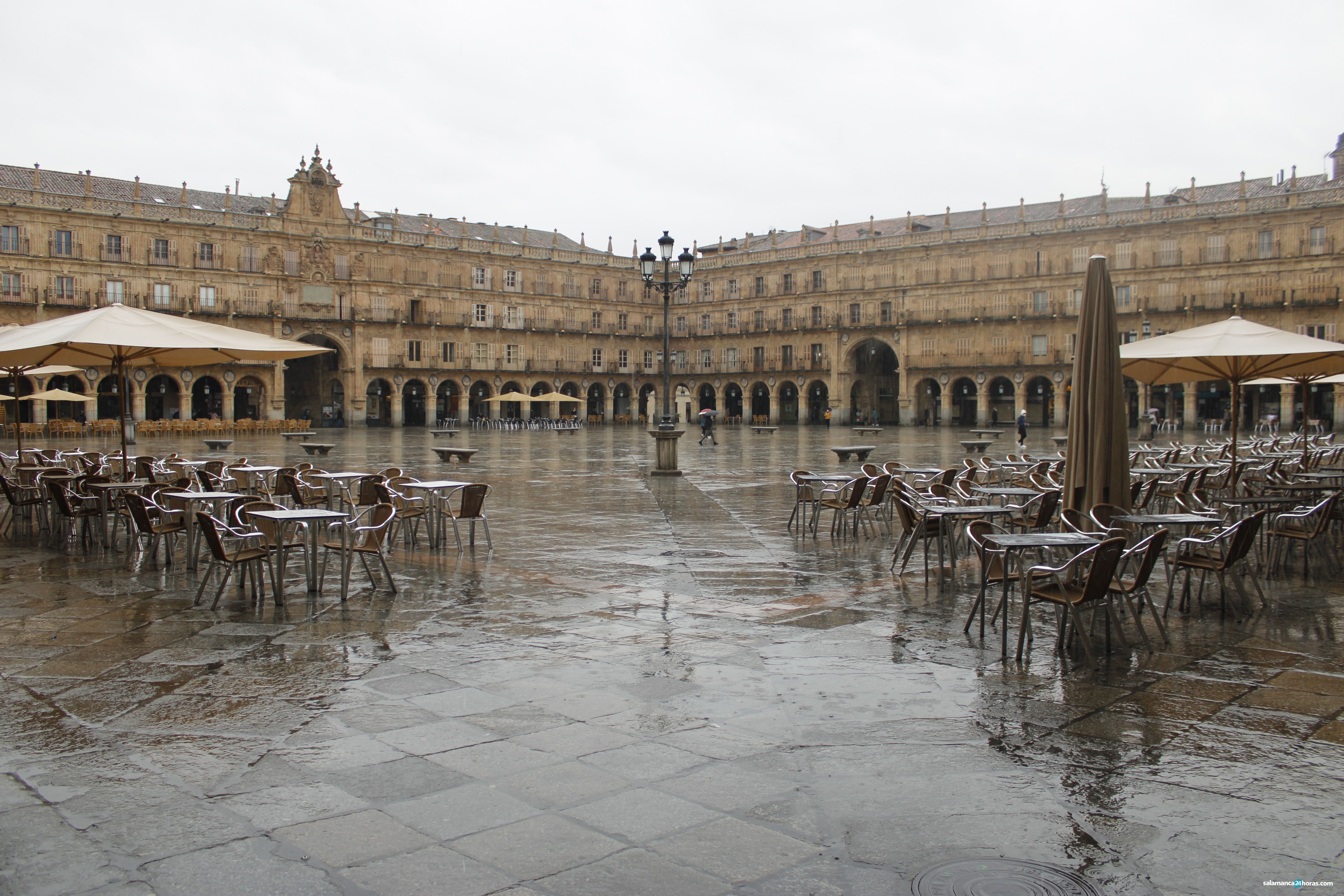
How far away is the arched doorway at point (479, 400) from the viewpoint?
178 feet

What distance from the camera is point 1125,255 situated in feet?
148

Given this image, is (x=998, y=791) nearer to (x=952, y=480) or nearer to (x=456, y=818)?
(x=456, y=818)

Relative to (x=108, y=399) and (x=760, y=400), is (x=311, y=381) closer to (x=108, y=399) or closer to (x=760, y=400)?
(x=108, y=399)

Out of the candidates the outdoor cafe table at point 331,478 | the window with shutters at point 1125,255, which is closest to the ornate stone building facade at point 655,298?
the window with shutters at point 1125,255

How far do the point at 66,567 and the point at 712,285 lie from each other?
5157 centimetres

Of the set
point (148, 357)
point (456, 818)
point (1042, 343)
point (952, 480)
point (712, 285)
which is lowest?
point (456, 818)

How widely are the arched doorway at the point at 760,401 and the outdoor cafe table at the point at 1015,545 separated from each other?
5043 cm

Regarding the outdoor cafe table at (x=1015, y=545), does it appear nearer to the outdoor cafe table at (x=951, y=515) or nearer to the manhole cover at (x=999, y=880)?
the outdoor cafe table at (x=951, y=515)

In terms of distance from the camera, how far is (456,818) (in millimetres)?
3328

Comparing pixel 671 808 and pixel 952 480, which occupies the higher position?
pixel 952 480

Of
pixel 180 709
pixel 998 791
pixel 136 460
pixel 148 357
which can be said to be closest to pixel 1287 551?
pixel 998 791

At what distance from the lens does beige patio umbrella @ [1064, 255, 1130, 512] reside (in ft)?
22.2

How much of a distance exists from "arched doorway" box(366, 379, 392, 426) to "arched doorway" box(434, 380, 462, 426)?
2797 mm

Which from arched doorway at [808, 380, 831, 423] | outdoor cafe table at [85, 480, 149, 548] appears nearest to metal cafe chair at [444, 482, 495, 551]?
outdoor cafe table at [85, 480, 149, 548]
